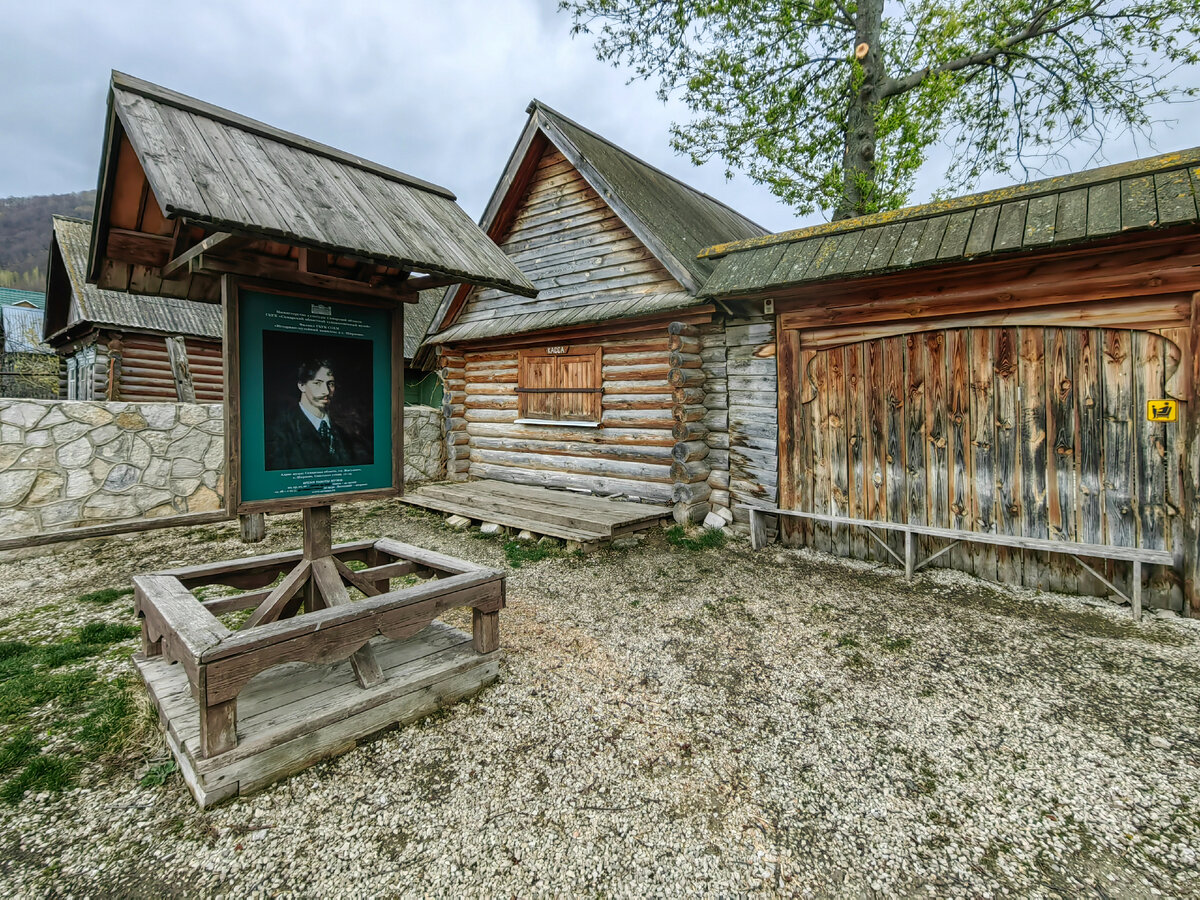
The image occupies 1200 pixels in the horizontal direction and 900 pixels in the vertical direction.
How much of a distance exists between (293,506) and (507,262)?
7.45 feet

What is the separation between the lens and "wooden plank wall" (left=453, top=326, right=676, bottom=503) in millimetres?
8305

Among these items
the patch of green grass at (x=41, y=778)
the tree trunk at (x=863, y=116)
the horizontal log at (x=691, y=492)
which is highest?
the tree trunk at (x=863, y=116)

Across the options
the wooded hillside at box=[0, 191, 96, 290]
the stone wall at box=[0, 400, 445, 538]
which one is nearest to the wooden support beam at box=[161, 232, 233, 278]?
the stone wall at box=[0, 400, 445, 538]

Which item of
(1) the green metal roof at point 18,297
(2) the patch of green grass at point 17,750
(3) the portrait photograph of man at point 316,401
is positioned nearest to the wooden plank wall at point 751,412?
(3) the portrait photograph of man at point 316,401

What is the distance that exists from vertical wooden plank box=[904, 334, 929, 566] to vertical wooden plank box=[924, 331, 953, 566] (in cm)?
4

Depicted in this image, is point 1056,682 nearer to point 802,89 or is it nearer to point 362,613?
point 362,613

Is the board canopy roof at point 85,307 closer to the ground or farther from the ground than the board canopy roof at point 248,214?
farther from the ground

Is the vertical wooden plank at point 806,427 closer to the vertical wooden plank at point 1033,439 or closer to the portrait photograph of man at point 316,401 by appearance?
the vertical wooden plank at point 1033,439

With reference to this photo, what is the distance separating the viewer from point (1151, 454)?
4.82 metres

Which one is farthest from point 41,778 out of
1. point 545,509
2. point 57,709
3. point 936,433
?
point 936,433

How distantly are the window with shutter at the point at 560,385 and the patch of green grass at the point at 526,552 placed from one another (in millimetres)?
2440

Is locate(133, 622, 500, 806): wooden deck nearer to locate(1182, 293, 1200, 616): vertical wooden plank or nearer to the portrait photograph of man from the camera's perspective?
the portrait photograph of man

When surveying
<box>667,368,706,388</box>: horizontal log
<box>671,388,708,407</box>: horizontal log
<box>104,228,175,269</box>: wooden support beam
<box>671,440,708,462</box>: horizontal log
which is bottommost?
<box>671,440,708,462</box>: horizontal log

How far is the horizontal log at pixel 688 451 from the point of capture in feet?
25.2
